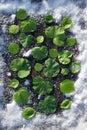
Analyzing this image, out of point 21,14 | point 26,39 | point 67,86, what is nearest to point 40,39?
point 26,39

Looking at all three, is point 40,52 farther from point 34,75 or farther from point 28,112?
point 28,112

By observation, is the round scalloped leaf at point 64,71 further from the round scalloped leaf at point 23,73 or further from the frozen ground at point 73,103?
the round scalloped leaf at point 23,73

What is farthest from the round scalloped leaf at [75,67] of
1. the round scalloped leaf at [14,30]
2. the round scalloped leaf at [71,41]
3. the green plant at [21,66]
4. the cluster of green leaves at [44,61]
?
the round scalloped leaf at [14,30]

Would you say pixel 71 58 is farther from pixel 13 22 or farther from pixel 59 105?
pixel 13 22

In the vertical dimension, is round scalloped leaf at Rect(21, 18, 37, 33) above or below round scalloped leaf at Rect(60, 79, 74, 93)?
above

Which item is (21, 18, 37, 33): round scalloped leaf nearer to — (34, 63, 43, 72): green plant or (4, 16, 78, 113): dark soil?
(4, 16, 78, 113): dark soil

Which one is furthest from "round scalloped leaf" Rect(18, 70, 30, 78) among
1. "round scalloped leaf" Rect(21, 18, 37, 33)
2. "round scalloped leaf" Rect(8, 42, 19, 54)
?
"round scalloped leaf" Rect(21, 18, 37, 33)

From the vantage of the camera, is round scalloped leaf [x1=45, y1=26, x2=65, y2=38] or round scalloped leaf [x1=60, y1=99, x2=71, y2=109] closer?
round scalloped leaf [x1=60, y1=99, x2=71, y2=109]
